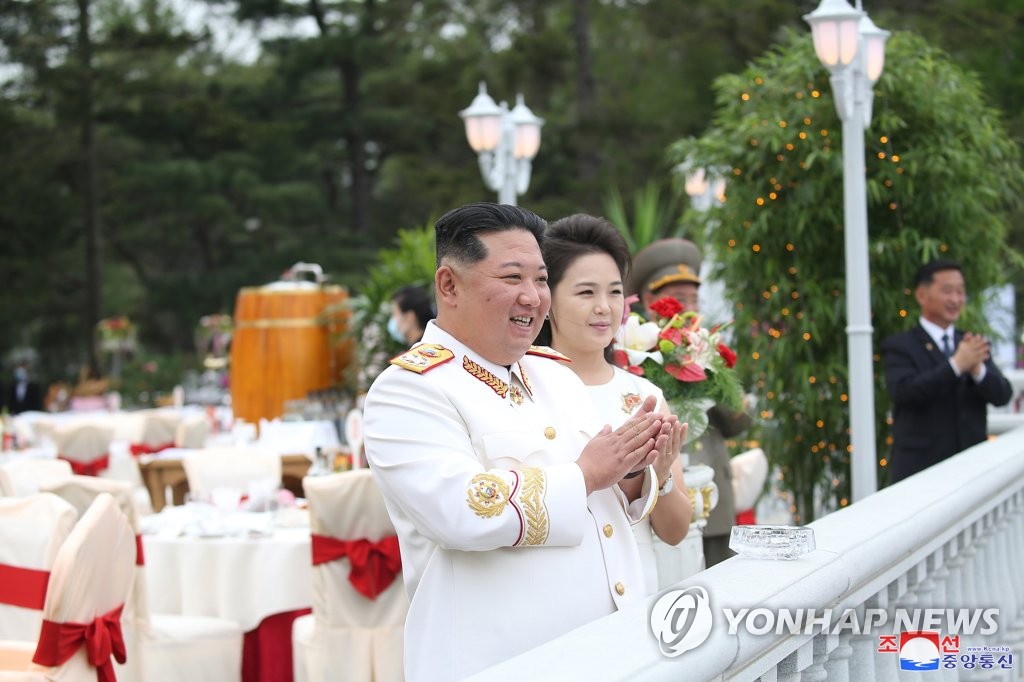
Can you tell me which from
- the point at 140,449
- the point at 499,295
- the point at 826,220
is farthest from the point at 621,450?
the point at 140,449

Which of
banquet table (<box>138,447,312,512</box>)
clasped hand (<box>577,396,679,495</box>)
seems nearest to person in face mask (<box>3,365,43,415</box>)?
banquet table (<box>138,447,312,512</box>)

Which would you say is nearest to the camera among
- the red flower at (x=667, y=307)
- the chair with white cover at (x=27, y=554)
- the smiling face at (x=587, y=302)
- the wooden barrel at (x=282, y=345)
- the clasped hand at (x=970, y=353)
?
the smiling face at (x=587, y=302)

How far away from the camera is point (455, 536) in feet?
6.53

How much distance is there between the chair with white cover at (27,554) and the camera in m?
4.11

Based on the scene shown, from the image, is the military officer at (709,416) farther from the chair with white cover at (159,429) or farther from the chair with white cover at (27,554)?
the chair with white cover at (159,429)

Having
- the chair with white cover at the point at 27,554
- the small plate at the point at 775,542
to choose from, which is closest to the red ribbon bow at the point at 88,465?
the chair with white cover at the point at 27,554

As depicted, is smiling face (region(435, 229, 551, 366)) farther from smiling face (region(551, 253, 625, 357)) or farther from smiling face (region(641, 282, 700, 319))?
smiling face (region(641, 282, 700, 319))

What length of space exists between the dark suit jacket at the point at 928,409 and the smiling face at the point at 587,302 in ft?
7.44

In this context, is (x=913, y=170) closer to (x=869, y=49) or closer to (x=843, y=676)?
(x=869, y=49)

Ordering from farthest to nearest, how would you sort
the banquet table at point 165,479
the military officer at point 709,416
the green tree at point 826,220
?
the banquet table at point 165,479 → the green tree at point 826,220 → the military officer at point 709,416

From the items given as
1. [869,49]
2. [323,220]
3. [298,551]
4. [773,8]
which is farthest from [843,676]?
[323,220]

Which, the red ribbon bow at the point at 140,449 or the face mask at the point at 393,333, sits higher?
the face mask at the point at 393,333

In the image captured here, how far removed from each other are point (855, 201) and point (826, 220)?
3.25 ft

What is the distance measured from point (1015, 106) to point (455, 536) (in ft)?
64.1
